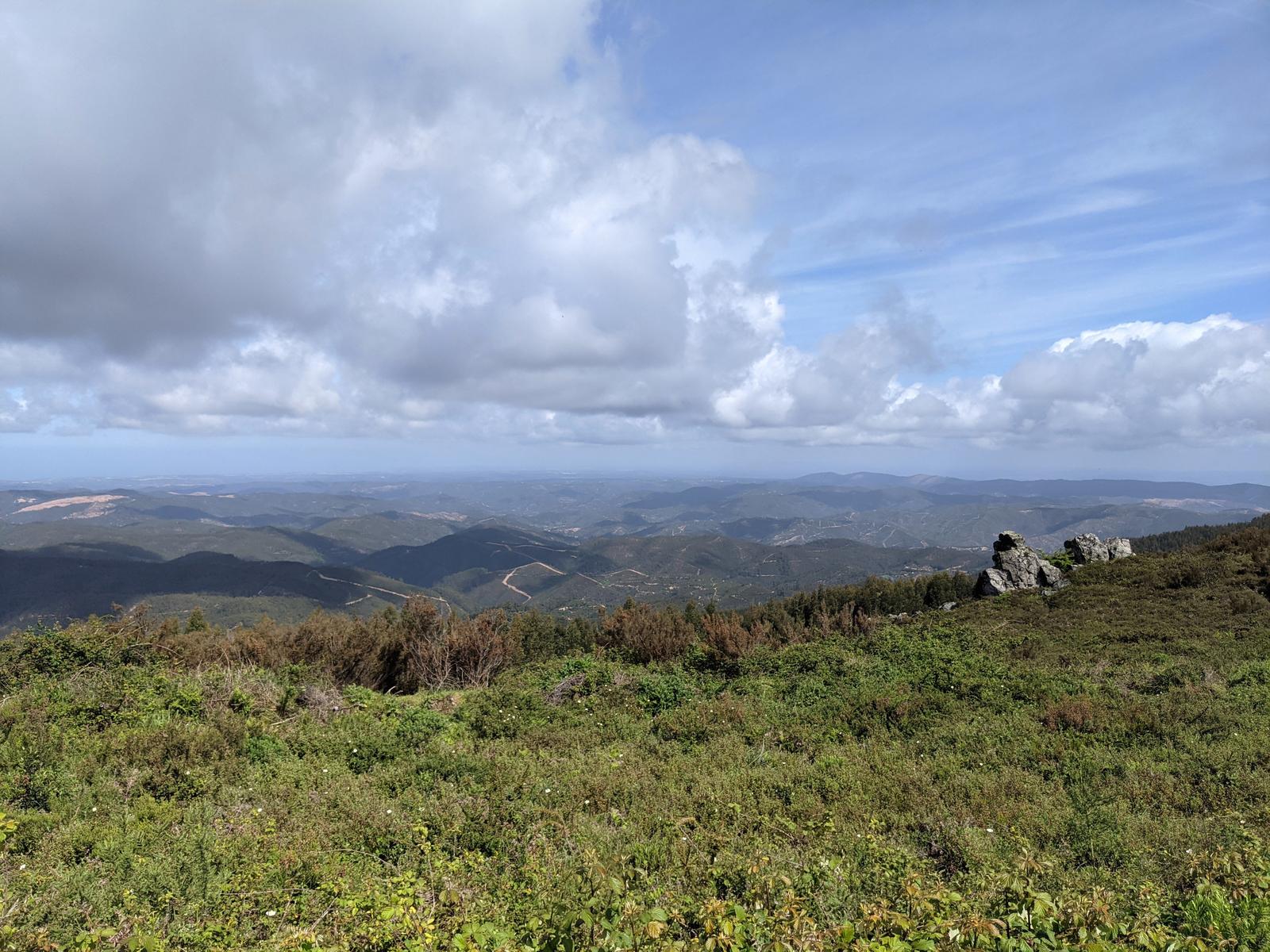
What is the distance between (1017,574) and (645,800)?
40948 mm

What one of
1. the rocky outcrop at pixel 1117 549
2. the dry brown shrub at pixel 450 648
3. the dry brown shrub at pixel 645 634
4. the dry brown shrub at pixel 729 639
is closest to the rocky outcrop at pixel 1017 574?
the rocky outcrop at pixel 1117 549

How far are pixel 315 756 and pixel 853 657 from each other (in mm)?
15941

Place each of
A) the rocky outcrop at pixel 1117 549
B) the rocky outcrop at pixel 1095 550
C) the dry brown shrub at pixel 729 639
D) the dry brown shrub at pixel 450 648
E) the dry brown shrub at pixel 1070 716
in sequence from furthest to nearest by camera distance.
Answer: the rocky outcrop at pixel 1117 549, the rocky outcrop at pixel 1095 550, the dry brown shrub at pixel 450 648, the dry brown shrub at pixel 729 639, the dry brown shrub at pixel 1070 716

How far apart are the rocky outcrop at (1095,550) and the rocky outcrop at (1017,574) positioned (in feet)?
9.52

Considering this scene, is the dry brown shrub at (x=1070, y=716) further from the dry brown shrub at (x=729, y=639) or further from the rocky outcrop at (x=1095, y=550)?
the rocky outcrop at (x=1095, y=550)

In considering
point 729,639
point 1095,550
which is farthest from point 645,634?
point 1095,550

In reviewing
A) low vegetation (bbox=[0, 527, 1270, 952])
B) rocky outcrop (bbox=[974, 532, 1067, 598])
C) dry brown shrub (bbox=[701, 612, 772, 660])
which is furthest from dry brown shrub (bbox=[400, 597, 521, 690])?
rocky outcrop (bbox=[974, 532, 1067, 598])

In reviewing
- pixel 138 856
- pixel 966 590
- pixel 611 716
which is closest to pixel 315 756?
pixel 138 856

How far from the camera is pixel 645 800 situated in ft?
31.8

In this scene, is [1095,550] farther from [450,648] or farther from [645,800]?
[645,800]

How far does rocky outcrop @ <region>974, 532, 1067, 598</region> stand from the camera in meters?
38.0

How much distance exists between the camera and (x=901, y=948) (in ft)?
14.5

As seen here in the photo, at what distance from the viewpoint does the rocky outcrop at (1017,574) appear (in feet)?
125

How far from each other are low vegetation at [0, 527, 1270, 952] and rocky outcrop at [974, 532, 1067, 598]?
1912 cm
